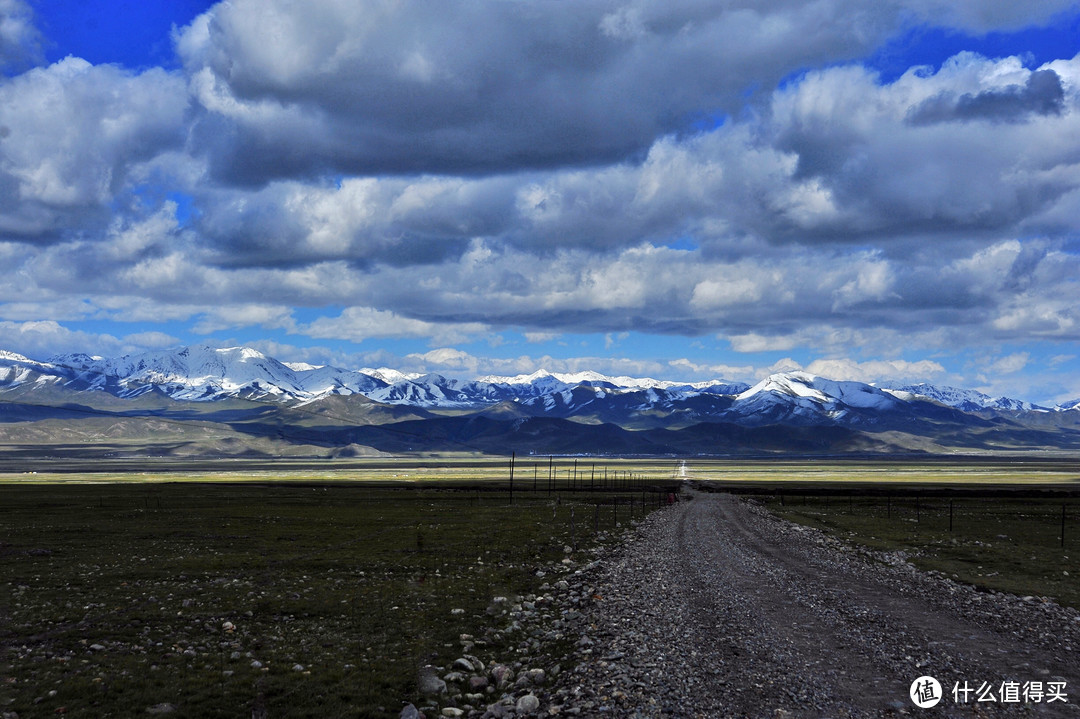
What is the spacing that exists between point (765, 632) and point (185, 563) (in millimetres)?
31181

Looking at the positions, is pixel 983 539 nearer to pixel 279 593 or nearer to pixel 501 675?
pixel 501 675

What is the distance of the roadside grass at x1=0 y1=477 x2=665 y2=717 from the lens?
17.7m

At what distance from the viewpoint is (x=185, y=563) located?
3919 centimetres

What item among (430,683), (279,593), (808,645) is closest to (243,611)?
(279,593)

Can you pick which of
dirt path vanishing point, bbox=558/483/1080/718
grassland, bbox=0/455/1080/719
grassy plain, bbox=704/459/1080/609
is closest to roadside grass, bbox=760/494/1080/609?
grassy plain, bbox=704/459/1080/609

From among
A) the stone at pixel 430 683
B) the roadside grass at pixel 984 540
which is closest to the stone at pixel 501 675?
the stone at pixel 430 683

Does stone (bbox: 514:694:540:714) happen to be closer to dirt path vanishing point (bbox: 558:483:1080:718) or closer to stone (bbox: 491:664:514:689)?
dirt path vanishing point (bbox: 558:483:1080:718)

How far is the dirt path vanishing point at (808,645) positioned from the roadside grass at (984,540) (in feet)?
11.8

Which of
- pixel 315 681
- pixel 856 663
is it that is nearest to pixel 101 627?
pixel 315 681

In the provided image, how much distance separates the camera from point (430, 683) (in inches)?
722

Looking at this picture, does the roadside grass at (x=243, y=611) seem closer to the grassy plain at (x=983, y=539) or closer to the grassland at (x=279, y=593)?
the grassland at (x=279, y=593)

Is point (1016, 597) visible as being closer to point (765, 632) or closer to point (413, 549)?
point (765, 632)

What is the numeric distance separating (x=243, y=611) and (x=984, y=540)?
52254mm

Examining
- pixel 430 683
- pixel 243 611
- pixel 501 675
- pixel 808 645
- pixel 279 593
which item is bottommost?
pixel 279 593
